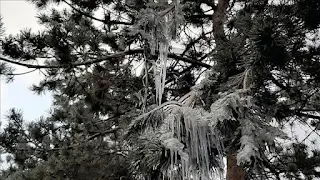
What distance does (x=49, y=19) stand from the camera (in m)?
3.90

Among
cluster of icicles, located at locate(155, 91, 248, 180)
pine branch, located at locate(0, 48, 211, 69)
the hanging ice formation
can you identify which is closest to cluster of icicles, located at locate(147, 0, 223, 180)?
cluster of icicles, located at locate(155, 91, 248, 180)

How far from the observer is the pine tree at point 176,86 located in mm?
1726

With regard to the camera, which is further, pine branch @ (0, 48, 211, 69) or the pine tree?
pine branch @ (0, 48, 211, 69)

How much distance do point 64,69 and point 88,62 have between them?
20 centimetres

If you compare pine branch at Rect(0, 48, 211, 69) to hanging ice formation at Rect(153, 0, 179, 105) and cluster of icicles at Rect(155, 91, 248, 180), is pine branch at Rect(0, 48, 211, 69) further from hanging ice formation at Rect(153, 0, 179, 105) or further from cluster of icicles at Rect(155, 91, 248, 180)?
cluster of icicles at Rect(155, 91, 248, 180)

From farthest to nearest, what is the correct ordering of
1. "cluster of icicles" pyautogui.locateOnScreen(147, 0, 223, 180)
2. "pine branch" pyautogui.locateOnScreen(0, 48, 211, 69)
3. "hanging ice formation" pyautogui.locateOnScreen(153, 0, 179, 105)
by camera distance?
"pine branch" pyautogui.locateOnScreen(0, 48, 211, 69), "hanging ice formation" pyautogui.locateOnScreen(153, 0, 179, 105), "cluster of icicles" pyautogui.locateOnScreen(147, 0, 223, 180)

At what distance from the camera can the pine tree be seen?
1.73 m

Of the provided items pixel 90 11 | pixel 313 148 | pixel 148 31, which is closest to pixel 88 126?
pixel 90 11

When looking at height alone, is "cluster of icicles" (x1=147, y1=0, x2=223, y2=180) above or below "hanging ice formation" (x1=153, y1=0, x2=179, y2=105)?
below

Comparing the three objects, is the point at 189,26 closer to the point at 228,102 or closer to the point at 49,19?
the point at 49,19

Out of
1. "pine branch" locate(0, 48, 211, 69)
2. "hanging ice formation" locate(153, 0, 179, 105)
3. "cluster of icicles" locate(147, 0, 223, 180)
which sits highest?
"pine branch" locate(0, 48, 211, 69)

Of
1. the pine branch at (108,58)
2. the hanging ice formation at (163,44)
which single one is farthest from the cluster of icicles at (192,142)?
the pine branch at (108,58)

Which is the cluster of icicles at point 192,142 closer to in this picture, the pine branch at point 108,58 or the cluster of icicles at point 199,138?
the cluster of icicles at point 199,138

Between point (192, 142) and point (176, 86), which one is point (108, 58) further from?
point (192, 142)
